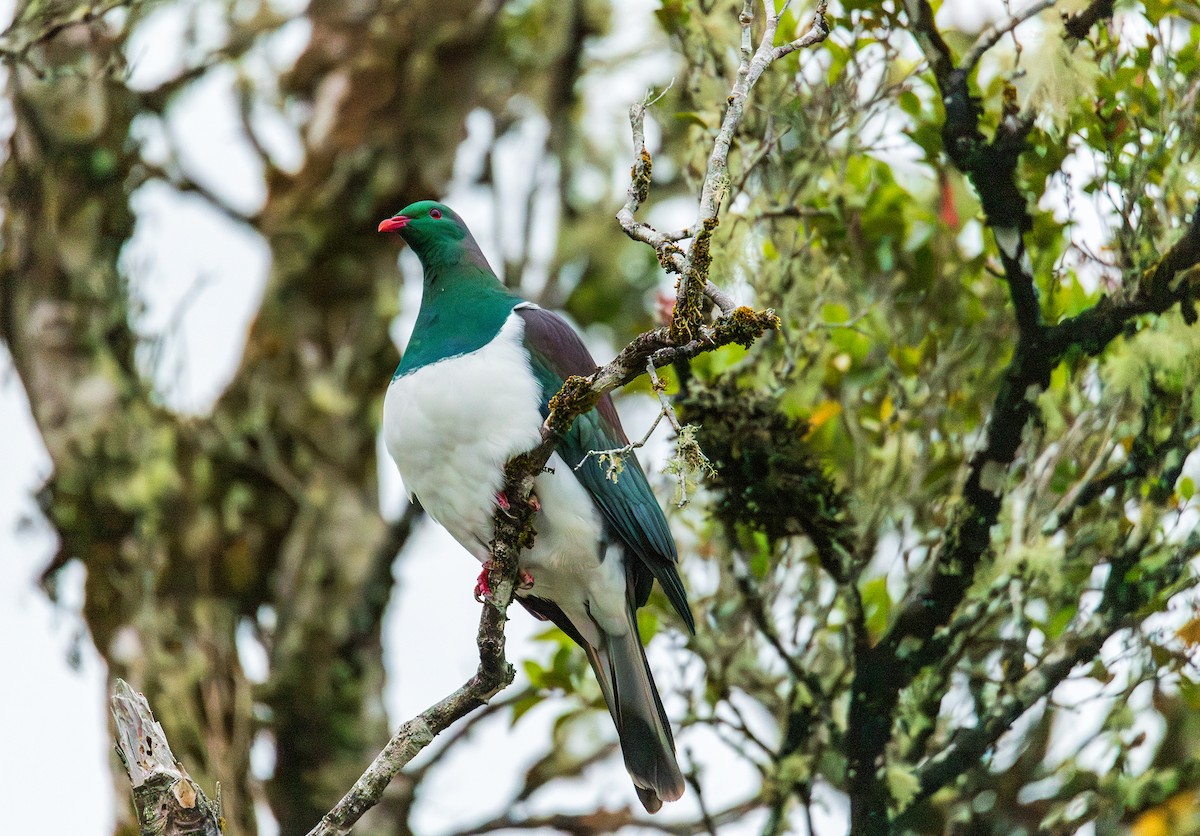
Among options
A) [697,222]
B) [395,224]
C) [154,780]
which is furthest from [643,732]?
[697,222]

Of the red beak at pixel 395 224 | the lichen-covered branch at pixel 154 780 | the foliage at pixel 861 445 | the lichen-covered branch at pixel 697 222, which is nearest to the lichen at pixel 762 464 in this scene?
the foliage at pixel 861 445

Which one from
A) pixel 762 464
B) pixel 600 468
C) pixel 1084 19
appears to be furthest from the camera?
pixel 762 464

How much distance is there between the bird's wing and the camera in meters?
3.28

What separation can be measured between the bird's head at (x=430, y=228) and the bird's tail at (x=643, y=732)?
3.66ft

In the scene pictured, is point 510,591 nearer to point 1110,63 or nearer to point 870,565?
point 870,565

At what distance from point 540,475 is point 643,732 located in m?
0.83

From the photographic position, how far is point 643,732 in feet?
11.4

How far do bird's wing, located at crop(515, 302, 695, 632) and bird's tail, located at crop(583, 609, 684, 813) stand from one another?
0.68 ft

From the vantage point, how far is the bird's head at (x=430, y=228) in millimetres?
3689

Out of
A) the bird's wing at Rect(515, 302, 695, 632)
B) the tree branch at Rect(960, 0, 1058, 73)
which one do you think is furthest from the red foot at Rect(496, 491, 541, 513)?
the tree branch at Rect(960, 0, 1058, 73)

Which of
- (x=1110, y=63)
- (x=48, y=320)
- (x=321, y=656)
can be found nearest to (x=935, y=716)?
(x=1110, y=63)

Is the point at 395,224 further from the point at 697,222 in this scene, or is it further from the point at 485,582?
the point at 697,222

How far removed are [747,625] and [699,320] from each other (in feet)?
6.91

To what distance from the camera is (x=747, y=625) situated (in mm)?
4125
